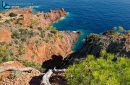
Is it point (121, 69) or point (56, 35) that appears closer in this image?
point (121, 69)

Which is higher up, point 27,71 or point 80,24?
point 27,71

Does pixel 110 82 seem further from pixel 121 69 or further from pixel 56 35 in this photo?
pixel 56 35

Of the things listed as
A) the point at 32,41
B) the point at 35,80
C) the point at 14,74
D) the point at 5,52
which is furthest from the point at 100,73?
the point at 32,41

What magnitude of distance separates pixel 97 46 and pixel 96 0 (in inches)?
4462

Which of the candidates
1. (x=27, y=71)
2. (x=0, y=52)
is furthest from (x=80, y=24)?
(x=27, y=71)

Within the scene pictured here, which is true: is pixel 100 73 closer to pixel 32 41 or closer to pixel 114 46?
pixel 114 46

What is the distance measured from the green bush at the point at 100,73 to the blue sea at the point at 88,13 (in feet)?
239

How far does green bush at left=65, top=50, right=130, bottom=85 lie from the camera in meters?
22.0

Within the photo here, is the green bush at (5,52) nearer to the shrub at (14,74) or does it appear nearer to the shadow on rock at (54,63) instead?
the shadow on rock at (54,63)

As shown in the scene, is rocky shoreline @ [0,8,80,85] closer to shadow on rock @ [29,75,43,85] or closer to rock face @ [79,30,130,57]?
rock face @ [79,30,130,57]

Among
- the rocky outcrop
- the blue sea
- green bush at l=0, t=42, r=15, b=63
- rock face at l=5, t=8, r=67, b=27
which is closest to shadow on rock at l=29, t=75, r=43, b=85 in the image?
green bush at l=0, t=42, r=15, b=63

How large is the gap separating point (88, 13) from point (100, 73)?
121 meters

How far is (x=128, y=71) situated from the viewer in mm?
22250

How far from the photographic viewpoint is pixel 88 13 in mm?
142000
